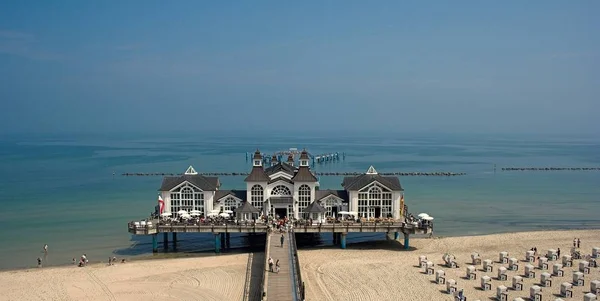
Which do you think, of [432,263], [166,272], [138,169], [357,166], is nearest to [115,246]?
[166,272]

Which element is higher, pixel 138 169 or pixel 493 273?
pixel 138 169

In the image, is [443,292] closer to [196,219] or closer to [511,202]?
[196,219]

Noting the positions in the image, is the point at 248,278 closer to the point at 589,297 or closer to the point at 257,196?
the point at 257,196

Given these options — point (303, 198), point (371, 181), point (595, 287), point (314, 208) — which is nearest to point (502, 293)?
point (595, 287)

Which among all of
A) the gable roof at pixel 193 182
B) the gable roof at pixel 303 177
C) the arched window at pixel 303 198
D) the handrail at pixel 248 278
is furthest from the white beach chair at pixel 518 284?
the gable roof at pixel 193 182

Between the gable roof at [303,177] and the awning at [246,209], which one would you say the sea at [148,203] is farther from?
the gable roof at [303,177]

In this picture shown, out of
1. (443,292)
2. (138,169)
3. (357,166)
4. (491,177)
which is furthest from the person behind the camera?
(357,166)
